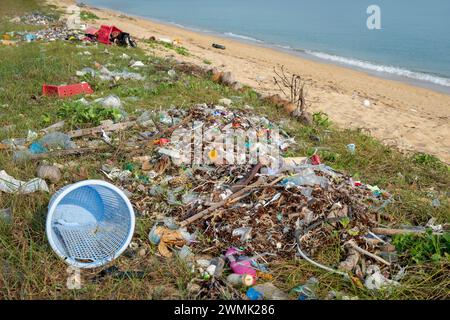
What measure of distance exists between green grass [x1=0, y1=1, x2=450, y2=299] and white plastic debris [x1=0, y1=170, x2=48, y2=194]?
97 millimetres

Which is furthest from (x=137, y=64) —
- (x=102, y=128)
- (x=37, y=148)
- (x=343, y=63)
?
(x=343, y=63)

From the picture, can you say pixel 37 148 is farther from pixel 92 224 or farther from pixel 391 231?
pixel 391 231

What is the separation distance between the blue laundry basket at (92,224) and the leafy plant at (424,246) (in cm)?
198

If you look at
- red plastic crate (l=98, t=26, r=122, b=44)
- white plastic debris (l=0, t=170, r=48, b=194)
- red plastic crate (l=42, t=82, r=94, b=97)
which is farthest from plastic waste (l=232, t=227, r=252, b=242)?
red plastic crate (l=98, t=26, r=122, b=44)

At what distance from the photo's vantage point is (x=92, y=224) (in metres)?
3.06

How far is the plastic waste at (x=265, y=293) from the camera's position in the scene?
2.61 m

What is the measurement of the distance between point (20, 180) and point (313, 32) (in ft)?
66.6

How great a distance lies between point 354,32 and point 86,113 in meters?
19.7

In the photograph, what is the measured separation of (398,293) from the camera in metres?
2.58

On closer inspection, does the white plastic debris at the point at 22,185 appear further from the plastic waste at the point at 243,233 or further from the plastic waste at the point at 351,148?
the plastic waste at the point at 351,148

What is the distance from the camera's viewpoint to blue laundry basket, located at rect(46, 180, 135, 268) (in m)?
2.77
